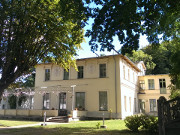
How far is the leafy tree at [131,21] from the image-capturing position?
863 cm

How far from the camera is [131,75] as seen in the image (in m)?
29.5

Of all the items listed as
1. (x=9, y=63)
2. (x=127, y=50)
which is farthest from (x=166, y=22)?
(x=9, y=63)

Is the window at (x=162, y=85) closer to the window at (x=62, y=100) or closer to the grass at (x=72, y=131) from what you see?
the window at (x=62, y=100)

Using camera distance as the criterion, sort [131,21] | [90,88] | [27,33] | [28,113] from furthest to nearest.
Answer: [90,88] < [28,113] < [27,33] < [131,21]

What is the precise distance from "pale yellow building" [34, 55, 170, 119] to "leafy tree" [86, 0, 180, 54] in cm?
1303

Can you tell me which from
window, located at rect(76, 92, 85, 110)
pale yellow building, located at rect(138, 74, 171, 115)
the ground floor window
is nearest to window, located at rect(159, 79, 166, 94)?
pale yellow building, located at rect(138, 74, 171, 115)

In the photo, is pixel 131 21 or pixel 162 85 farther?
pixel 162 85

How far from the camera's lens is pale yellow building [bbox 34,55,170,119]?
74.8 ft

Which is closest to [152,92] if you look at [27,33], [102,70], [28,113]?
[102,70]

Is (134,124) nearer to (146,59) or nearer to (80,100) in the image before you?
(80,100)

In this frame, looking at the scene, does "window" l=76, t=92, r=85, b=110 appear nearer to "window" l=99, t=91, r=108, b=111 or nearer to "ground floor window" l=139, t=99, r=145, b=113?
"window" l=99, t=91, r=108, b=111

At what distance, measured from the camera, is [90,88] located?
79.0ft

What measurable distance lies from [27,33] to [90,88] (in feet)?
40.3

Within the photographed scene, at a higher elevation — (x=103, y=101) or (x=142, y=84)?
(x=142, y=84)
